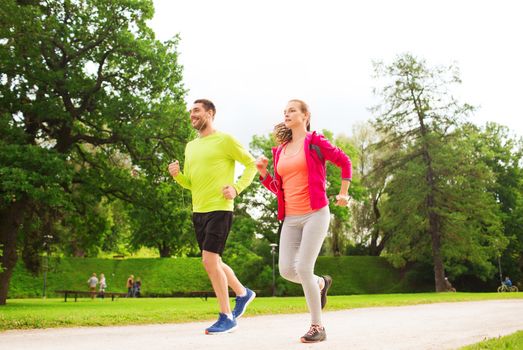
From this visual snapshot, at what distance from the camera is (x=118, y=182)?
A: 22.4 metres

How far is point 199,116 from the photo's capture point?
655 cm

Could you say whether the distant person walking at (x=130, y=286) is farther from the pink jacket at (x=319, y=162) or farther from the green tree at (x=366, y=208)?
the pink jacket at (x=319, y=162)

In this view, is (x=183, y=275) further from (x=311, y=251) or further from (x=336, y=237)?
(x=311, y=251)

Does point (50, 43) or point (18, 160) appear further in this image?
point (50, 43)

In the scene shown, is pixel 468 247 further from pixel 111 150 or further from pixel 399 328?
pixel 399 328

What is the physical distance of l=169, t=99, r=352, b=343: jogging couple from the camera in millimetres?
5555

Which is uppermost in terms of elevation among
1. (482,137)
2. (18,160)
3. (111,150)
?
(482,137)

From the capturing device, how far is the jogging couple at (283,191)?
5555 mm

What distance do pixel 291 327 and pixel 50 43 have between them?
16.8 metres

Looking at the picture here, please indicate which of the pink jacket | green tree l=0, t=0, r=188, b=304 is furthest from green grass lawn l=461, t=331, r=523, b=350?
green tree l=0, t=0, r=188, b=304

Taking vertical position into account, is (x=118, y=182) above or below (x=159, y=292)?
above

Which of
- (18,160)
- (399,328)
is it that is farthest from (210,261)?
(18,160)

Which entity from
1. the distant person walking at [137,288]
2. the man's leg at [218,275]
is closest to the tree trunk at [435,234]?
the distant person walking at [137,288]

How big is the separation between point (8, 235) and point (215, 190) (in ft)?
55.8
